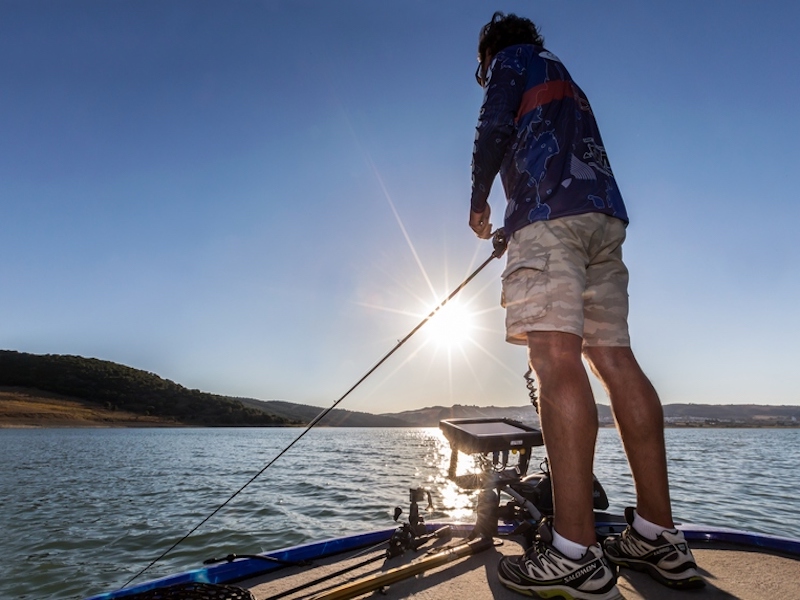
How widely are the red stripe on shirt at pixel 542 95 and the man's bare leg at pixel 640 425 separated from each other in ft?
4.27

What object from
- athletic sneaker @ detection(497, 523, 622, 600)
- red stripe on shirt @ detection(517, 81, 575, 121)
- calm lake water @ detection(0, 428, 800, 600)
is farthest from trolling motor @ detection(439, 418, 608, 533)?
calm lake water @ detection(0, 428, 800, 600)

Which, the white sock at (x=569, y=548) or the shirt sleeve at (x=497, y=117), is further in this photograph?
the shirt sleeve at (x=497, y=117)

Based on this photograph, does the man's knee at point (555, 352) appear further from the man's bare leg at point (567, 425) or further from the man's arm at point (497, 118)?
the man's arm at point (497, 118)

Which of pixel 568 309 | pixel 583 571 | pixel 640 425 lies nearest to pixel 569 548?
pixel 583 571

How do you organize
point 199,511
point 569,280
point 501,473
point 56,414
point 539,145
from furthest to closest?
point 56,414
point 199,511
point 501,473
point 539,145
point 569,280

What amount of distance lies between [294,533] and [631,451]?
657 cm

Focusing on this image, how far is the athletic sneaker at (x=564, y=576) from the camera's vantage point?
1815 millimetres

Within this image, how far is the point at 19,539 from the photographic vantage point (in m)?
7.40

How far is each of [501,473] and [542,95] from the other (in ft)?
7.59

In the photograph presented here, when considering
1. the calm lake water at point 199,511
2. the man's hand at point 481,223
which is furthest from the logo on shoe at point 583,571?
the calm lake water at point 199,511

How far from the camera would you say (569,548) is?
1867mm

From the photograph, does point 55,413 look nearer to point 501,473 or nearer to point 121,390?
point 121,390

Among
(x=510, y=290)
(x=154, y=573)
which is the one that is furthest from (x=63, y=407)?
(x=510, y=290)

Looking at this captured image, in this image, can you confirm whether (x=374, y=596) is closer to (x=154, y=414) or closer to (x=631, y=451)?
(x=631, y=451)
